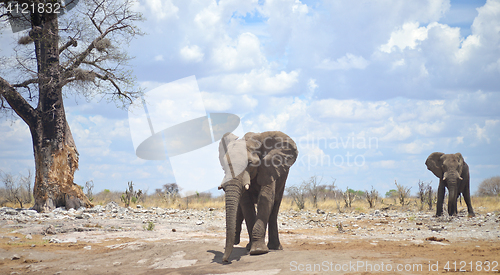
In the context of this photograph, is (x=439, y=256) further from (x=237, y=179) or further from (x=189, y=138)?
(x=189, y=138)

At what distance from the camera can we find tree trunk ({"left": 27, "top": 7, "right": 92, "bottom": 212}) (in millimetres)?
17344

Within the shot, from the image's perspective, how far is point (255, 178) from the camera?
8125 mm

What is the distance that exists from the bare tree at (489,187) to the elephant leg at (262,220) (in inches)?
1596

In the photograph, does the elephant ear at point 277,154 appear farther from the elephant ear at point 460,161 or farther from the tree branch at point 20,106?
the tree branch at point 20,106

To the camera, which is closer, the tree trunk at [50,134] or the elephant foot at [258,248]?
the elephant foot at [258,248]

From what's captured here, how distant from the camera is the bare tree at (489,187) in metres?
40.4

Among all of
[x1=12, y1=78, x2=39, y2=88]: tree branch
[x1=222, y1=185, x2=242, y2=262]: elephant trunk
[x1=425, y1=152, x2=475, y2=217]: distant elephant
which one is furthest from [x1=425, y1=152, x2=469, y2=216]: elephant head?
[x1=12, y1=78, x2=39, y2=88]: tree branch

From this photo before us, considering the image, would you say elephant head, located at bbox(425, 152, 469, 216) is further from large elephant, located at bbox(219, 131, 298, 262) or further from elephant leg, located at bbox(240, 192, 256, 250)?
elephant leg, located at bbox(240, 192, 256, 250)

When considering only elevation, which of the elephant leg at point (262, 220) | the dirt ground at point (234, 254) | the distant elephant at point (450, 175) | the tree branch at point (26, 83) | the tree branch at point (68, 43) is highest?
the tree branch at point (68, 43)

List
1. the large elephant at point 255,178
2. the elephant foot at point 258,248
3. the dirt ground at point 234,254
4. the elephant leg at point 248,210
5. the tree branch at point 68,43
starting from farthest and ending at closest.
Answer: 1. the tree branch at point 68,43
2. the elephant leg at point 248,210
3. the elephant foot at point 258,248
4. the large elephant at point 255,178
5. the dirt ground at point 234,254

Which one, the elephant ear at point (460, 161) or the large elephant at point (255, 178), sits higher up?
the elephant ear at point (460, 161)

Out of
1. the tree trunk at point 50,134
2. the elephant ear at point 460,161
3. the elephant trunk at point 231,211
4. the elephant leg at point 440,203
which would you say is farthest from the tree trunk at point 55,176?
the elephant ear at point 460,161

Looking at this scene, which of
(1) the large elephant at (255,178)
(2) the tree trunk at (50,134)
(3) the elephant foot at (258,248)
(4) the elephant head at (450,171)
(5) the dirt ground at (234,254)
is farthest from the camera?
(2) the tree trunk at (50,134)

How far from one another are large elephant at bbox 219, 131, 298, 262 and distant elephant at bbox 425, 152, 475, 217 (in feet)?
35.0
